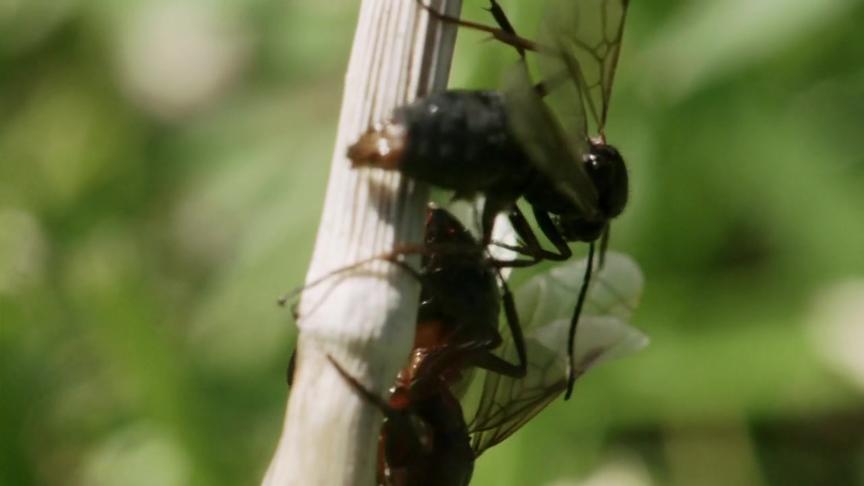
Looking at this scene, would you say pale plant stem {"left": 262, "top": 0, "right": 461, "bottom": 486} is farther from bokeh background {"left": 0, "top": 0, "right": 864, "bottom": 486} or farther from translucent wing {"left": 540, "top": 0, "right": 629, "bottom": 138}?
bokeh background {"left": 0, "top": 0, "right": 864, "bottom": 486}

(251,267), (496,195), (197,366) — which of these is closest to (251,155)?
(251,267)

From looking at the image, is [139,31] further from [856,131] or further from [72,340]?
[856,131]

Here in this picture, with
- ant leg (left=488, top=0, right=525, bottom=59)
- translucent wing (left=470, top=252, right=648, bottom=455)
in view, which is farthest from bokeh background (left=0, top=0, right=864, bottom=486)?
ant leg (left=488, top=0, right=525, bottom=59)

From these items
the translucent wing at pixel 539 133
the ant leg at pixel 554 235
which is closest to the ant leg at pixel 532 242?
the ant leg at pixel 554 235

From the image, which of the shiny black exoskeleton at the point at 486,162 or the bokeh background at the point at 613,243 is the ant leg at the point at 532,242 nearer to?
the shiny black exoskeleton at the point at 486,162

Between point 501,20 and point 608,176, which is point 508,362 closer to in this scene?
point 608,176
